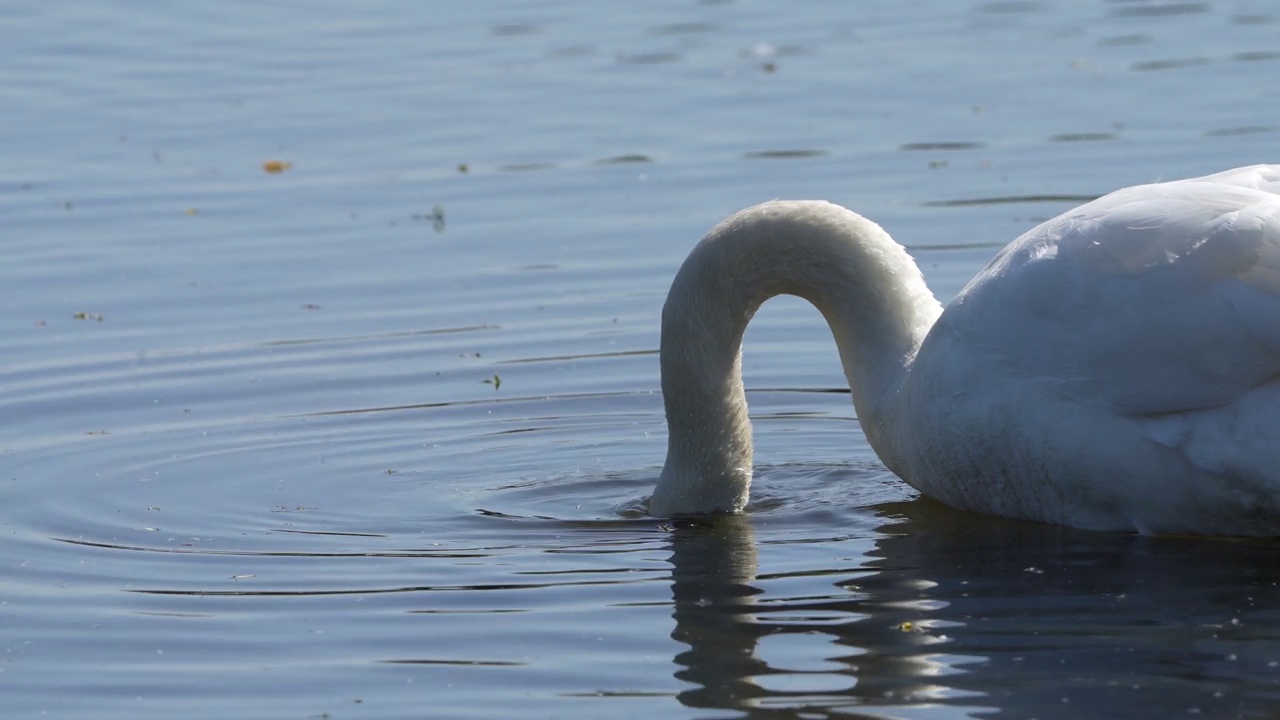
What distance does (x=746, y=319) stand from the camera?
9227 mm

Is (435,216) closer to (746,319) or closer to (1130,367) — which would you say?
(746,319)

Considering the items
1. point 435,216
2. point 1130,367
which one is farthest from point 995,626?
point 435,216

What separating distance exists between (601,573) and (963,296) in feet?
5.91

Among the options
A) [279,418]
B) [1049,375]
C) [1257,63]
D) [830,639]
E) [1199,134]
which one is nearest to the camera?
[830,639]

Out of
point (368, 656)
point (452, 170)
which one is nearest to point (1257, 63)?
point (452, 170)

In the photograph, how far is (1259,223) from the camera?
775cm

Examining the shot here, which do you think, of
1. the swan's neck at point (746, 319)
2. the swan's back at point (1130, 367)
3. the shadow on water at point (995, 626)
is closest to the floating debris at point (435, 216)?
the swan's neck at point (746, 319)

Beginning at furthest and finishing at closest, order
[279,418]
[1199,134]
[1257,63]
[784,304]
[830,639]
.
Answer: [1257,63] → [1199,134] → [784,304] → [279,418] → [830,639]

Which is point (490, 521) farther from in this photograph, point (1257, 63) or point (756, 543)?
point (1257, 63)

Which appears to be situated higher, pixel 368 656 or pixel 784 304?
pixel 784 304

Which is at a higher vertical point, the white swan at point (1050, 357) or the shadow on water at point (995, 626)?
the white swan at point (1050, 357)

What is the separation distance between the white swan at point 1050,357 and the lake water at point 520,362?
267mm

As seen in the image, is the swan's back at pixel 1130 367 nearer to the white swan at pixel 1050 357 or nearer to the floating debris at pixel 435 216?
the white swan at pixel 1050 357

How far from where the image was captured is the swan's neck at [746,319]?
29.8ft
